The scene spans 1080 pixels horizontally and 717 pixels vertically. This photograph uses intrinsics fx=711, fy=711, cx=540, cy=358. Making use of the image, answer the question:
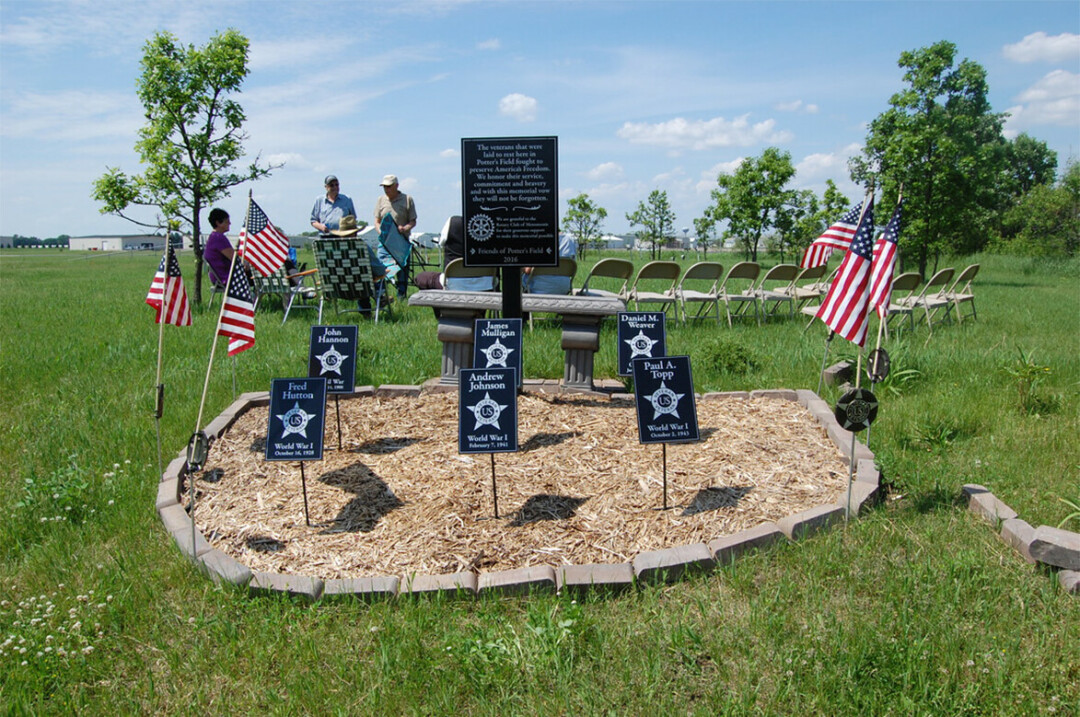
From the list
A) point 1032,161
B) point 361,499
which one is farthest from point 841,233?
point 1032,161

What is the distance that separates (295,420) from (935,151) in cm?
2451

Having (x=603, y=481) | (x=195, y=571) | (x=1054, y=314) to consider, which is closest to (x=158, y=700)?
(x=195, y=571)

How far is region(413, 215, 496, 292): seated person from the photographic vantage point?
9.10 m

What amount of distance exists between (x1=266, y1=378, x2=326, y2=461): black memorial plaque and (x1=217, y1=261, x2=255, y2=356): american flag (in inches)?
27.2

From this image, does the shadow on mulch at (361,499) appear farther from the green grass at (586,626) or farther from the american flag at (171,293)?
the american flag at (171,293)

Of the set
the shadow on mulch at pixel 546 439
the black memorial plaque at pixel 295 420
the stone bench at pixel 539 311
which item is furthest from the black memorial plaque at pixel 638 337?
the black memorial plaque at pixel 295 420

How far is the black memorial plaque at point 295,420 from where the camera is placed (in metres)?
4.00

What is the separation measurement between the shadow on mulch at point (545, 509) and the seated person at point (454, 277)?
4025mm

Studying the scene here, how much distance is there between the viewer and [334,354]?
5250 millimetres

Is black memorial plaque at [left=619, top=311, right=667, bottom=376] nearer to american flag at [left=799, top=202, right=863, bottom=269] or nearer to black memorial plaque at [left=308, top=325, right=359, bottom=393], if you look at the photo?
american flag at [left=799, top=202, right=863, bottom=269]

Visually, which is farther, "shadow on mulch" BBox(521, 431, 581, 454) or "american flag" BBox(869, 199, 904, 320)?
"shadow on mulch" BBox(521, 431, 581, 454)

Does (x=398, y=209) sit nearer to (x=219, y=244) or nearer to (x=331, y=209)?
(x=331, y=209)

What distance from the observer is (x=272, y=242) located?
6.00m

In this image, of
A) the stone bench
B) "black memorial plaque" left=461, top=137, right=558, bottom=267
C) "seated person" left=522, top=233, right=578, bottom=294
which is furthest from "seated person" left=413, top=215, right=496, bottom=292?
"black memorial plaque" left=461, top=137, right=558, bottom=267
